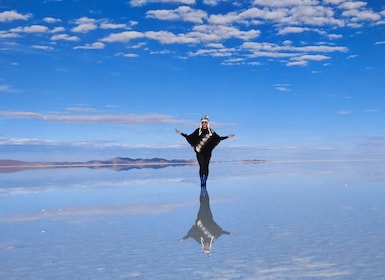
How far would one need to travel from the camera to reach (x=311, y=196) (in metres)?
13.4

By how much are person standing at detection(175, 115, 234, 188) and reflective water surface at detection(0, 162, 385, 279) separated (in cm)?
371

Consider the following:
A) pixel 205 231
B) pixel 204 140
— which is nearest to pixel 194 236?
pixel 205 231

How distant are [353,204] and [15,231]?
6849mm

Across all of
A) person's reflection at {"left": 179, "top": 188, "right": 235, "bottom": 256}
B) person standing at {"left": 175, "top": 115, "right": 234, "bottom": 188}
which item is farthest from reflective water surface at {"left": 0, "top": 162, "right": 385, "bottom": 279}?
person standing at {"left": 175, "top": 115, "right": 234, "bottom": 188}

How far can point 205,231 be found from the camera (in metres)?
8.30

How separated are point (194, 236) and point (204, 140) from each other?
947 cm

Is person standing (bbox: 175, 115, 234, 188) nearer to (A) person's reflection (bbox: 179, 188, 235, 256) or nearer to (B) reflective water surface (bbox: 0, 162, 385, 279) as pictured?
(B) reflective water surface (bbox: 0, 162, 385, 279)

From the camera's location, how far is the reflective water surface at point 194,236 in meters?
5.77

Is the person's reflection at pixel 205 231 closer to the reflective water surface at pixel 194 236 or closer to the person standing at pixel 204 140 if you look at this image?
the reflective water surface at pixel 194 236

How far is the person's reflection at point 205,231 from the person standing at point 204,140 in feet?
20.9

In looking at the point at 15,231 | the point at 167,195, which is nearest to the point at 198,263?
the point at 15,231

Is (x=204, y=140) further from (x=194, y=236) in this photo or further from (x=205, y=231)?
(x=194, y=236)

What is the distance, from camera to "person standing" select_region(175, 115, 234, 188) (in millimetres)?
17219

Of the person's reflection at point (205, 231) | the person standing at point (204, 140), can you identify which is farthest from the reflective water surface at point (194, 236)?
the person standing at point (204, 140)
